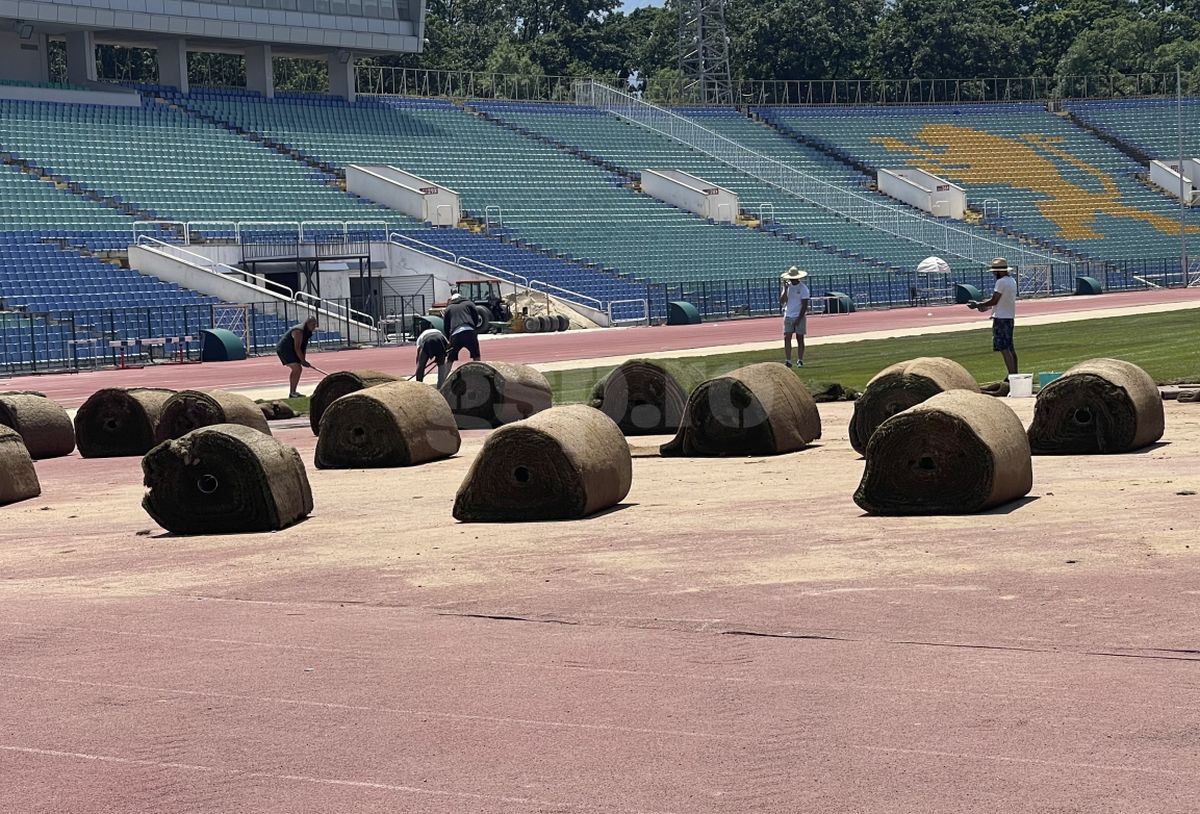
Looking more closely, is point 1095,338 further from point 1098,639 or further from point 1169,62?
point 1169,62

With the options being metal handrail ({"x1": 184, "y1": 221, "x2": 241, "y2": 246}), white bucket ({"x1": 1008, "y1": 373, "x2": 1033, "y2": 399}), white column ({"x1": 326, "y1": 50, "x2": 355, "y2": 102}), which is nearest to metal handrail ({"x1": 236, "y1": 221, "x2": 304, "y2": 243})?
metal handrail ({"x1": 184, "y1": 221, "x2": 241, "y2": 246})

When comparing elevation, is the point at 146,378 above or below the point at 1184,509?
below

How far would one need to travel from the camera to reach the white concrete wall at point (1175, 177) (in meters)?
79.3

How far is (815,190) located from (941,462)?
62563 millimetres

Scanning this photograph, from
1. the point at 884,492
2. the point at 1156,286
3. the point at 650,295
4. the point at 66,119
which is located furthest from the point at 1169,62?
the point at 884,492

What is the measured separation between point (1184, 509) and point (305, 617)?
228 inches

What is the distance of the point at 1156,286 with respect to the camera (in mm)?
65812

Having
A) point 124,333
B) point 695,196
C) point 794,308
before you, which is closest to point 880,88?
point 695,196

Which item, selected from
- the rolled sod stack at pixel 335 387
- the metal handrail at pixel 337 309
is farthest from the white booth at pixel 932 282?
the rolled sod stack at pixel 335 387

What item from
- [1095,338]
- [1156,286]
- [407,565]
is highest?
[407,565]

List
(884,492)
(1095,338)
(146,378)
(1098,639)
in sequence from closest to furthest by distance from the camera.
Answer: (1098,639), (884,492), (1095,338), (146,378)

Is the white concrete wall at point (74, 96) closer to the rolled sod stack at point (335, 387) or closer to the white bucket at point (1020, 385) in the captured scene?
the rolled sod stack at point (335, 387)

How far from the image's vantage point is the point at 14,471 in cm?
1602

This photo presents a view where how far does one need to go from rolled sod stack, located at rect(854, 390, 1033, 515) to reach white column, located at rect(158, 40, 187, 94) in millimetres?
55002
